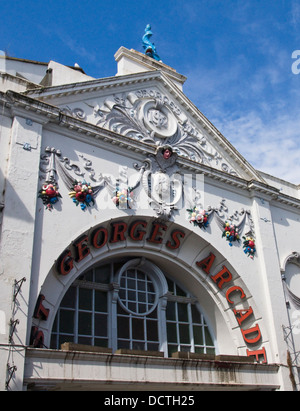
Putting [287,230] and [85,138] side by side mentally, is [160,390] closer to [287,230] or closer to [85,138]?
[85,138]

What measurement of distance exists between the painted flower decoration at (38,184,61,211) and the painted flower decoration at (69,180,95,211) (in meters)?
0.65

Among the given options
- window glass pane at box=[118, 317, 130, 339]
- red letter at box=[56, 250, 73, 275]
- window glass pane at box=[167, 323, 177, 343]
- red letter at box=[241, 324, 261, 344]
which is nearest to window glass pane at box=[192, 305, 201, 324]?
window glass pane at box=[167, 323, 177, 343]

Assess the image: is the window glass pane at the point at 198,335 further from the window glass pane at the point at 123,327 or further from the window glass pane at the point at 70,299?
the window glass pane at the point at 70,299

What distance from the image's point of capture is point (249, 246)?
20141 millimetres

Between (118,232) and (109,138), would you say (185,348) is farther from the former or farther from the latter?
(109,138)

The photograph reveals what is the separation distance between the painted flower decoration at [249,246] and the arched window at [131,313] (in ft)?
10.1

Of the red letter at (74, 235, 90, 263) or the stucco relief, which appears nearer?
the red letter at (74, 235, 90, 263)

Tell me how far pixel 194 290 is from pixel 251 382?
13.9 feet

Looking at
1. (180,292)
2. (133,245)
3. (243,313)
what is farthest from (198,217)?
(243,313)

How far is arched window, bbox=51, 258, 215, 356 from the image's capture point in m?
16.3

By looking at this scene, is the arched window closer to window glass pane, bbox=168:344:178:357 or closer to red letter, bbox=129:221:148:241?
window glass pane, bbox=168:344:178:357

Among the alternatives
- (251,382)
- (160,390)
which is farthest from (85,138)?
(251,382)

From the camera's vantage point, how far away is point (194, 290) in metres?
19.4

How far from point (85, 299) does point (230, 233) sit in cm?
675
